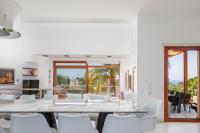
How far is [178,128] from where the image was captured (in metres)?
6.61

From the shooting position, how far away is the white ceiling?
6812 millimetres

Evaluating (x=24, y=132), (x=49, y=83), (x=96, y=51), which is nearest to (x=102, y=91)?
(x=49, y=83)

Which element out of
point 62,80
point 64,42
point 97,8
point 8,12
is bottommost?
point 62,80

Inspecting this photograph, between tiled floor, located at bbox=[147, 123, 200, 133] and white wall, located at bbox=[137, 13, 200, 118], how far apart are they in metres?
0.91

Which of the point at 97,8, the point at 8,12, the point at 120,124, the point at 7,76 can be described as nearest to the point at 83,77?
the point at 7,76

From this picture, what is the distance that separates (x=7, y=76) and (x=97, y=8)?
16.0 feet

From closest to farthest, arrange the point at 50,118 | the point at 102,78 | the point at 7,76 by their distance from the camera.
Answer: the point at 50,118 → the point at 7,76 → the point at 102,78

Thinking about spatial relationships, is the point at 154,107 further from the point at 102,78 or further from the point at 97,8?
the point at 102,78

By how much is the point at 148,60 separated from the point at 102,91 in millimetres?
8171

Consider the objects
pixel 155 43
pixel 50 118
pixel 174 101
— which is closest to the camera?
pixel 50 118

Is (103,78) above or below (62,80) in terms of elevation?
above

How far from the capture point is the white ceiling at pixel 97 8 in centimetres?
681

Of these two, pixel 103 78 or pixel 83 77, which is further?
pixel 103 78

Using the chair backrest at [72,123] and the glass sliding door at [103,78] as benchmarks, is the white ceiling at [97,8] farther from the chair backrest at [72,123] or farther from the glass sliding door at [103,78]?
the glass sliding door at [103,78]
